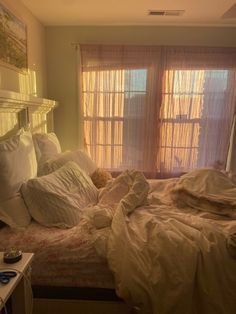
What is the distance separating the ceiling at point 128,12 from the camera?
243 cm

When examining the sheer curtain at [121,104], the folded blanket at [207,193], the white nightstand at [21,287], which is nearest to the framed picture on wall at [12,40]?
the sheer curtain at [121,104]

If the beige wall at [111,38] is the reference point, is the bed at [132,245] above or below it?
below

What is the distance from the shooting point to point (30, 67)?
2.69 m

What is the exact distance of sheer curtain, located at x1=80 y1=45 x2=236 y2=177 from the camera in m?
3.06

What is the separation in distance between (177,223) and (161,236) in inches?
7.2

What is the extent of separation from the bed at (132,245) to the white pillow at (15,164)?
0.02 metres

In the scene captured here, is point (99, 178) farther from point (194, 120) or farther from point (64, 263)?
point (194, 120)

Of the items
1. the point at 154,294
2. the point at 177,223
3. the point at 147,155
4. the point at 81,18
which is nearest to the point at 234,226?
the point at 177,223

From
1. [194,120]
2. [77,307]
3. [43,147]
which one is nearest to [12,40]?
[43,147]

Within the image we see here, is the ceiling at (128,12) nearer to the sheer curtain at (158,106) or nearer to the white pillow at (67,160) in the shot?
the sheer curtain at (158,106)

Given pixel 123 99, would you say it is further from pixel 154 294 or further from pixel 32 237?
pixel 154 294

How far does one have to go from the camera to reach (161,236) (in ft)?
4.53

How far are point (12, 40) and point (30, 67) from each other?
51cm

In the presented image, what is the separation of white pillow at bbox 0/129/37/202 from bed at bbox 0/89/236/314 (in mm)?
19
